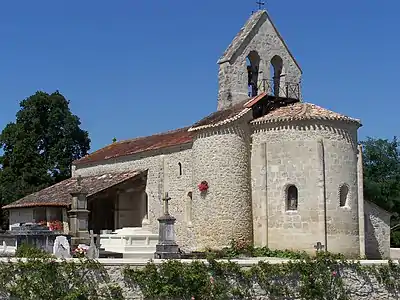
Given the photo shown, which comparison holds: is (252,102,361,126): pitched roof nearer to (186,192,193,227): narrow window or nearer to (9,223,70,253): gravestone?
(186,192,193,227): narrow window

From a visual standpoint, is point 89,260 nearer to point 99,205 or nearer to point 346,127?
point 346,127

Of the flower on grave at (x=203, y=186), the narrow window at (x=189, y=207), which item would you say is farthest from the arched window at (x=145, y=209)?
the flower on grave at (x=203, y=186)

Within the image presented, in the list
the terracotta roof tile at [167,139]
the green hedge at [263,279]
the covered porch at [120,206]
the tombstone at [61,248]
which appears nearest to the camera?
the green hedge at [263,279]

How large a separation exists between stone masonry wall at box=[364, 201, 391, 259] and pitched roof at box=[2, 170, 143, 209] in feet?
37.1

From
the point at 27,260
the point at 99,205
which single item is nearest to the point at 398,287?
the point at 27,260

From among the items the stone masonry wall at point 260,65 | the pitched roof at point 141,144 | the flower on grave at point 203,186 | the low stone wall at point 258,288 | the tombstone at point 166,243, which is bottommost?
the low stone wall at point 258,288

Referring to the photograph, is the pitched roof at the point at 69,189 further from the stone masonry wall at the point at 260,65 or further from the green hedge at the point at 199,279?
the green hedge at the point at 199,279

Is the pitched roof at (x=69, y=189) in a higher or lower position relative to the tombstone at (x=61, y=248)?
higher

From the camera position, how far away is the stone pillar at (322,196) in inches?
976

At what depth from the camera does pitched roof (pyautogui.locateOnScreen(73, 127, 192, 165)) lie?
31872 millimetres

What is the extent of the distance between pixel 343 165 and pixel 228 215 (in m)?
4.98

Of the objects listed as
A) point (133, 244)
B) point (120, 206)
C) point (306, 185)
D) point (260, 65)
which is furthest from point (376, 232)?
point (120, 206)

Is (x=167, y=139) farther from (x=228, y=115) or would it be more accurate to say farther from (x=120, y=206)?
(x=228, y=115)

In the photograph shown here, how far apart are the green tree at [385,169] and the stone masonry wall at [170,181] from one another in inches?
756
